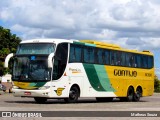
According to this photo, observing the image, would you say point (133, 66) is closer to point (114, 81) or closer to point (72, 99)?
point (114, 81)

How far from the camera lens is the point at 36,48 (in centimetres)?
2655

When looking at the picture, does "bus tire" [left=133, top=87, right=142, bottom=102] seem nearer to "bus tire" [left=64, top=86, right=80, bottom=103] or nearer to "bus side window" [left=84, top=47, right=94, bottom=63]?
"bus side window" [left=84, top=47, right=94, bottom=63]

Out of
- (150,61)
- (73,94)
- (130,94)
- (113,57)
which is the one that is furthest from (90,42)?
(150,61)

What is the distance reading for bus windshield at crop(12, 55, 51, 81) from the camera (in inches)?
1021

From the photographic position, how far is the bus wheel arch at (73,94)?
27.3 metres

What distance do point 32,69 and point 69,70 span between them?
79.9 inches

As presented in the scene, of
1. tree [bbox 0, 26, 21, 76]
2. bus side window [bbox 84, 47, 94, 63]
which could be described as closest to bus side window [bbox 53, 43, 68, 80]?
bus side window [bbox 84, 47, 94, 63]

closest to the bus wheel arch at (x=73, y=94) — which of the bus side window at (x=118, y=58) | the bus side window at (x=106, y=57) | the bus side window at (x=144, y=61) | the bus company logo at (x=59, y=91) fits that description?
the bus company logo at (x=59, y=91)

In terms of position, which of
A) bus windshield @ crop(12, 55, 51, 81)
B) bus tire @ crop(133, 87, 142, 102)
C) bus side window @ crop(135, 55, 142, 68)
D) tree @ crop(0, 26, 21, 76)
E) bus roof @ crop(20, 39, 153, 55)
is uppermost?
tree @ crop(0, 26, 21, 76)

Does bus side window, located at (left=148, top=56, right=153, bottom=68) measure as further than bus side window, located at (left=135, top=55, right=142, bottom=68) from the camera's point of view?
Yes

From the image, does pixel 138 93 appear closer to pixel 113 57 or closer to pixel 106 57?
pixel 113 57

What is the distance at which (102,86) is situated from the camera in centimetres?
2997

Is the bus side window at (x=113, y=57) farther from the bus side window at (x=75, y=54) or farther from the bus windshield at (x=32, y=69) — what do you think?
the bus windshield at (x=32, y=69)

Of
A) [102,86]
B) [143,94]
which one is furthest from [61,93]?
[143,94]
